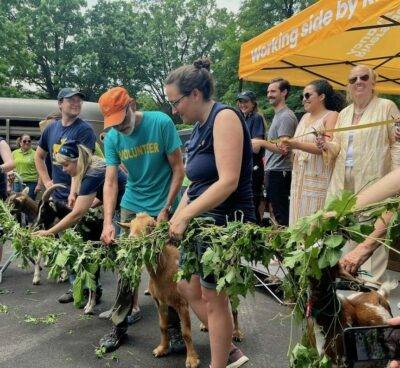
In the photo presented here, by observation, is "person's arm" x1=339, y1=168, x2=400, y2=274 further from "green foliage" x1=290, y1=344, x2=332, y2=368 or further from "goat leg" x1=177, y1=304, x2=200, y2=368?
"goat leg" x1=177, y1=304, x2=200, y2=368

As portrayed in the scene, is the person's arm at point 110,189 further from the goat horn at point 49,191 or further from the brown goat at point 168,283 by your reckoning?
the goat horn at point 49,191

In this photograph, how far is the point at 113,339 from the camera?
12.5ft

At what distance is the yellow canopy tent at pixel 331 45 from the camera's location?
13.6ft

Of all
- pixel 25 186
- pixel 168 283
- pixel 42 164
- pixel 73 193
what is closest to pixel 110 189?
pixel 73 193

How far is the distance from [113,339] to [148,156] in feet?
5.29

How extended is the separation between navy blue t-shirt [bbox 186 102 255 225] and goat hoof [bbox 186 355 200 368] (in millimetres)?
1280

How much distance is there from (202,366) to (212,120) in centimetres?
195

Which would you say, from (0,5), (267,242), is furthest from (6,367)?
(0,5)

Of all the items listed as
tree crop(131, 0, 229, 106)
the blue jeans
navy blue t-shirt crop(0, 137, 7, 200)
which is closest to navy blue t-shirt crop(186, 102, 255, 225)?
navy blue t-shirt crop(0, 137, 7, 200)

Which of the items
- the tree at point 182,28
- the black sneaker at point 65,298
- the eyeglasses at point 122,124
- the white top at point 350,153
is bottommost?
the black sneaker at point 65,298

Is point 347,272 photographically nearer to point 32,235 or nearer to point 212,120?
point 212,120

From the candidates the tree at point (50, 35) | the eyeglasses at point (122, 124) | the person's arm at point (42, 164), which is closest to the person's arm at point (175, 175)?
the eyeglasses at point (122, 124)

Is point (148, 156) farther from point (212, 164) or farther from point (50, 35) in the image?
point (50, 35)

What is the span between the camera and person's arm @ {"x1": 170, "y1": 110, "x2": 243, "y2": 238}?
2.59 meters
